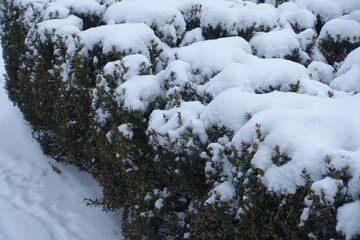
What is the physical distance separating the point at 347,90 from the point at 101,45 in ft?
9.10

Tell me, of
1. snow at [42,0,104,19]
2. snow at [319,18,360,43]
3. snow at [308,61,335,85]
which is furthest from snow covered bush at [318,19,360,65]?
snow at [42,0,104,19]

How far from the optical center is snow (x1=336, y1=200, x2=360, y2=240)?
1831 millimetres

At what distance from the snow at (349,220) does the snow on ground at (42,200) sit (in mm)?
2799

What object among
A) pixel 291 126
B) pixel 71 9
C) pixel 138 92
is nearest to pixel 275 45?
pixel 138 92

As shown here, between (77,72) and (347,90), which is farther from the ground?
(77,72)

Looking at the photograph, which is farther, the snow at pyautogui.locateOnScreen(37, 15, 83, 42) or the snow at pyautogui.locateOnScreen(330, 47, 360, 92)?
the snow at pyautogui.locateOnScreen(37, 15, 83, 42)

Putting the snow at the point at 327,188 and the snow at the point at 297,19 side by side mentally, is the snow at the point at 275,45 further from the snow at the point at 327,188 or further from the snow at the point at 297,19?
the snow at the point at 327,188

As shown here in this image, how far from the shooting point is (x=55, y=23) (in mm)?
4629

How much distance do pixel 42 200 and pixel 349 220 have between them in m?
4.25

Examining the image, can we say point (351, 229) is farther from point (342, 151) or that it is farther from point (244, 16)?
point (244, 16)

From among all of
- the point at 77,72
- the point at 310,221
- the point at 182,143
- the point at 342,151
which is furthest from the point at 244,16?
the point at 310,221

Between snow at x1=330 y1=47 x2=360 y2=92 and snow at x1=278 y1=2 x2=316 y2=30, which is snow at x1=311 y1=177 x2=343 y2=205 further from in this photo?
snow at x1=278 y1=2 x2=316 y2=30

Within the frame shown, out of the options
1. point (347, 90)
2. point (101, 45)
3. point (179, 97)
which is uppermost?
point (101, 45)

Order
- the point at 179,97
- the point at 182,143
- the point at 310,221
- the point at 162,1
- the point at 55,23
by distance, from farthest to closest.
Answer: the point at 162,1 → the point at 55,23 → the point at 179,97 → the point at 182,143 → the point at 310,221
